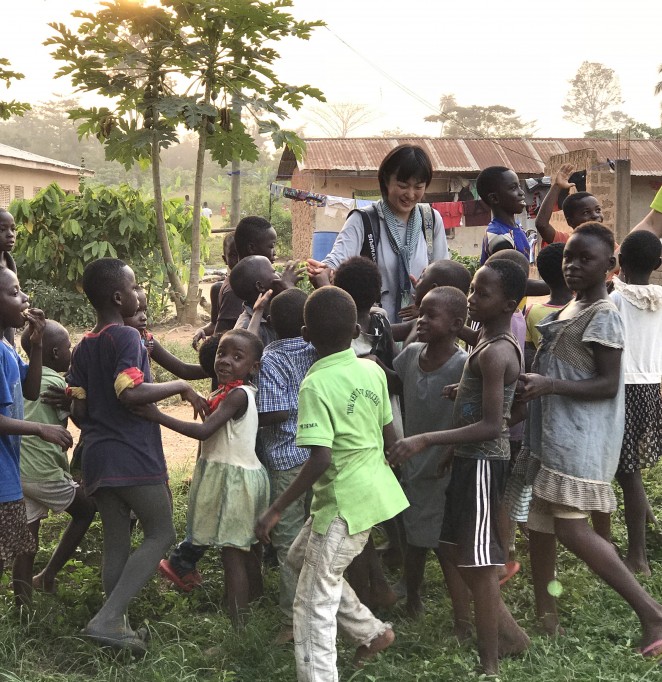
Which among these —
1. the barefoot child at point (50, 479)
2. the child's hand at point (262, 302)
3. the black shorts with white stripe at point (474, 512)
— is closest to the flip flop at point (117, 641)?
the barefoot child at point (50, 479)

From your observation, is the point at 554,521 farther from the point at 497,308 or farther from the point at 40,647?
the point at 40,647

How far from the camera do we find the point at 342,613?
114 inches

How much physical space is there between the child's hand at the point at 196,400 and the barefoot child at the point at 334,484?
0.53 meters

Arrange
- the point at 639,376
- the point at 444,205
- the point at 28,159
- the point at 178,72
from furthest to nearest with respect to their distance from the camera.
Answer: the point at 28,159 < the point at 444,205 < the point at 178,72 < the point at 639,376

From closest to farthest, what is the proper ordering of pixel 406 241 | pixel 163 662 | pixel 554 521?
pixel 163 662 < pixel 554 521 < pixel 406 241

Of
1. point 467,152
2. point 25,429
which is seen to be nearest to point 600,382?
point 25,429

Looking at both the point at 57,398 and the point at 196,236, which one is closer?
the point at 57,398

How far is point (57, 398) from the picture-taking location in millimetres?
3367

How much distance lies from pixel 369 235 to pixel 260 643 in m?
1.85

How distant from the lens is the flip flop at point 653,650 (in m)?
3.05

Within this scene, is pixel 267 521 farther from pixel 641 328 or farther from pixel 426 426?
pixel 641 328

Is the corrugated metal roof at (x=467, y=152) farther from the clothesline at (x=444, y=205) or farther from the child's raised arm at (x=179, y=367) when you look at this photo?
the child's raised arm at (x=179, y=367)

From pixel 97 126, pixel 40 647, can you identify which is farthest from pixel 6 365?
pixel 97 126

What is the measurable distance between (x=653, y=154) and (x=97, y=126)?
14191 mm
